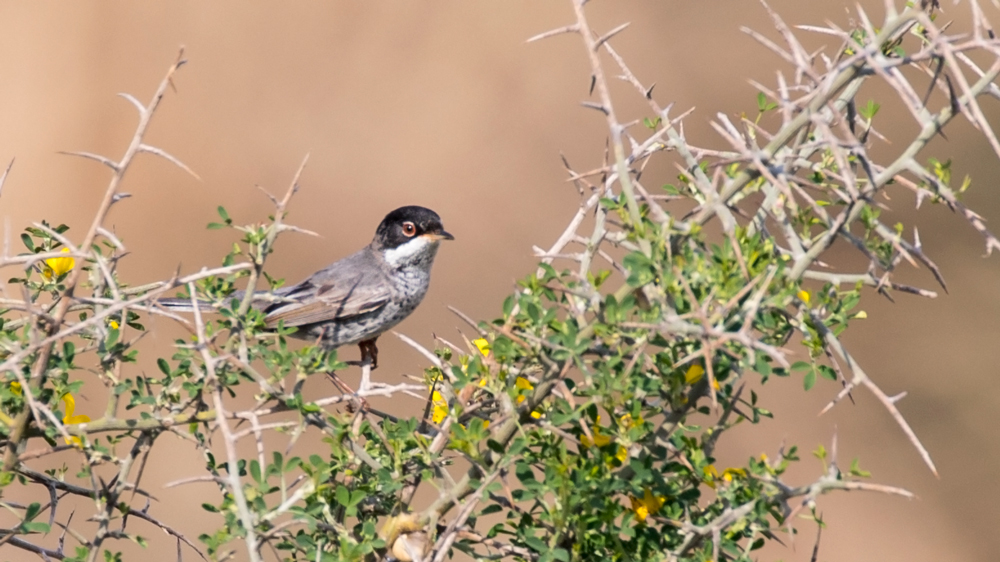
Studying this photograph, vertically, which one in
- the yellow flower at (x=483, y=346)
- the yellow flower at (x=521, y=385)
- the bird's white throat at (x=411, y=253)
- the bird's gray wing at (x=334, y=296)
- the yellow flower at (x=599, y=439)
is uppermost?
the yellow flower at (x=483, y=346)

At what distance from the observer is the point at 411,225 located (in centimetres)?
564

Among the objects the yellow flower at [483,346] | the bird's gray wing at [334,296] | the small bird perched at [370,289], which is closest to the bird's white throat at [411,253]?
the small bird perched at [370,289]

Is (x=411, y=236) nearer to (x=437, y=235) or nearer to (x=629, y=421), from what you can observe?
(x=437, y=235)

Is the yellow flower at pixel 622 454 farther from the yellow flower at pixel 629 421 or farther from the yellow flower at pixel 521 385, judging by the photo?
the yellow flower at pixel 521 385

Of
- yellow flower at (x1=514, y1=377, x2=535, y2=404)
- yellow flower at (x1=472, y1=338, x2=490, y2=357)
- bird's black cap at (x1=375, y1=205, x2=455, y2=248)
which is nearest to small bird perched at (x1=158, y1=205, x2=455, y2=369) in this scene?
bird's black cap at (x1=375, y1=205, x2=455, y2=248)

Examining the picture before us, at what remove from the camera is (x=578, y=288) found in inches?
85.0

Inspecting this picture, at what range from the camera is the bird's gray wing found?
5.30 metres

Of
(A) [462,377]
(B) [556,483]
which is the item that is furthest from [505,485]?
(A) [462,377]

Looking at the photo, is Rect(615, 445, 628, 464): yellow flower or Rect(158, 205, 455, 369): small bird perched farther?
Rect(158, 205, 455, 369): small bird perched

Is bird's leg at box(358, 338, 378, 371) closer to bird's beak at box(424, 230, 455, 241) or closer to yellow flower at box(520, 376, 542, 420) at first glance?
bird's beak at box(424, 230, 455, 241)

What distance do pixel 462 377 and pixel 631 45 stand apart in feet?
20.3

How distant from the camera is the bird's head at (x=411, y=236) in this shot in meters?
5.60

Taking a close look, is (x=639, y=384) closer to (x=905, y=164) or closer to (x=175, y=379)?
(x=905, y=164)

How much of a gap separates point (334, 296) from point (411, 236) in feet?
1.99
